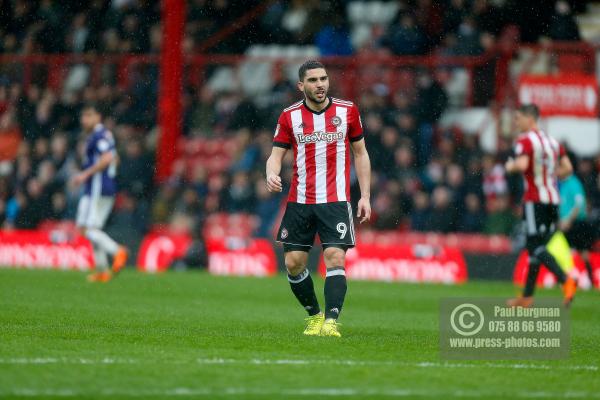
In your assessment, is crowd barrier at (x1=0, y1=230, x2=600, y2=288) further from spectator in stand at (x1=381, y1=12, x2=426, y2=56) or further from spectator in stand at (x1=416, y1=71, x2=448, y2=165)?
spectator in stand at (x1=381, y1=12, x2=426, y2=56)

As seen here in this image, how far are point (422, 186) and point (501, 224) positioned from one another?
1.66 m

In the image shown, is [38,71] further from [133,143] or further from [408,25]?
[408,25]

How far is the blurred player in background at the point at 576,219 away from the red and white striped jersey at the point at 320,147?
23.4 ft

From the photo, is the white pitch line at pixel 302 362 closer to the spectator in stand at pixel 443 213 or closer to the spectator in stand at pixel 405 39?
the spectator in stand at pixel 443 213

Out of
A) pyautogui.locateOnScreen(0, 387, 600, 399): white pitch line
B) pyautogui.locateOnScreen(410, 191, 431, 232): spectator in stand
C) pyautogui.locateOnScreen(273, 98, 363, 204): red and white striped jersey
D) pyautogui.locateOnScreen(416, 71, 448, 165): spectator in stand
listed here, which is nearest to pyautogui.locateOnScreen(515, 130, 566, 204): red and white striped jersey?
pyautogui.locateOnScreen(273, 98, 363, 204): red and white striped jersey

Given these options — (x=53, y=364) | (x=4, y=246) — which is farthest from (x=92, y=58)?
(x=53, y=364)

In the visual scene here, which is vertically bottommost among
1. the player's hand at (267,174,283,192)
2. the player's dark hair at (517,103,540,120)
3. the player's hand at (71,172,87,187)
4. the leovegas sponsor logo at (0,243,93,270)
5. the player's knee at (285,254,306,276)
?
the leovegas sponsor logo at (0,243,93,270)

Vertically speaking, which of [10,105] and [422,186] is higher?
[10,105]

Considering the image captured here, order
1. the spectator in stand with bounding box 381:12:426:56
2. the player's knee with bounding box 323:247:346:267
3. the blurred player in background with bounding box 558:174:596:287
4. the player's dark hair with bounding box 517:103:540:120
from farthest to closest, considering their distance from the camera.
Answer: the spectator in stand with bounding box 381:12:426:56, the blurred player in background with bounding box 558:174:596:287, the player's dark hair with bounding box 517:103:540:120, the player's knee with bounding box 323:247:346:267

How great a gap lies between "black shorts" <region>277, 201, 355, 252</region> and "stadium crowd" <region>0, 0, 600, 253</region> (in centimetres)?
1071

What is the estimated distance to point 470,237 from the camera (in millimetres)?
19703

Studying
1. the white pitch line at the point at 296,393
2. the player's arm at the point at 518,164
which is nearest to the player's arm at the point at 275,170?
the white pitch line at the point at 296,393

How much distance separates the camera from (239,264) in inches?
816

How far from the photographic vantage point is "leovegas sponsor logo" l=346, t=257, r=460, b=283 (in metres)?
19.5
